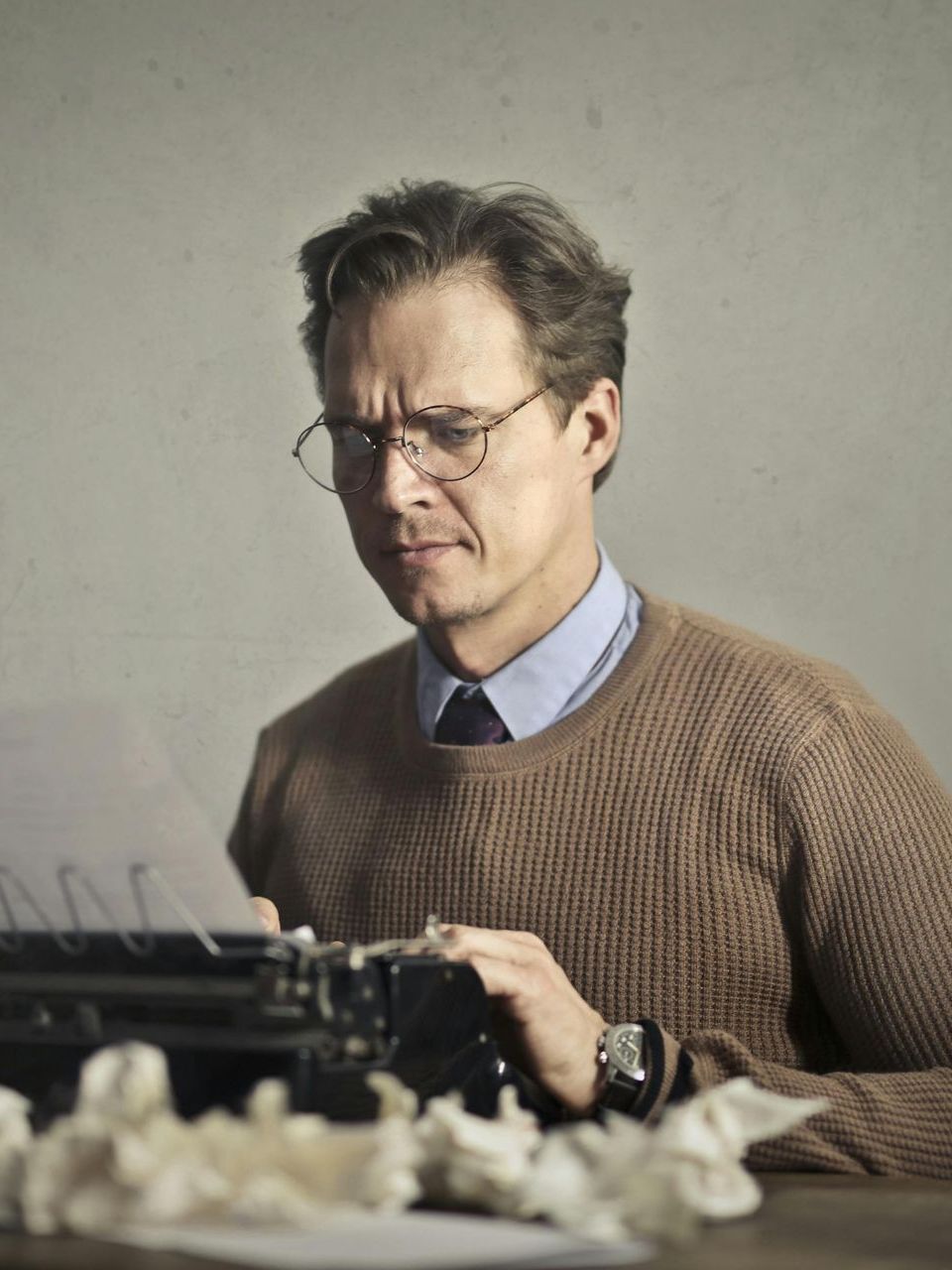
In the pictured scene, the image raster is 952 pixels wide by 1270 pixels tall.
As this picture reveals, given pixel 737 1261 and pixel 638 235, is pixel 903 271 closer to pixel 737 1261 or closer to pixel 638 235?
pixel 638 235

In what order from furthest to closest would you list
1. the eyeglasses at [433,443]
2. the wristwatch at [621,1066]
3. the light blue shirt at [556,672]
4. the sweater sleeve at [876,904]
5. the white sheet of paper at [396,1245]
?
1. the light blue shirt at [556,672]
2. the eyeglasses at [433,443]
3. the sweater sleeve at [876,904]
4. the wristwatch at [621,1066]
5. the white sheet of paper at [396,1245]

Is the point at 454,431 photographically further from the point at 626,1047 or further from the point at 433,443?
the point at 626,1047

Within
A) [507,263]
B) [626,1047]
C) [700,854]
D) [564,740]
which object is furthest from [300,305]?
[626,1047]

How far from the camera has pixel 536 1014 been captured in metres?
1.10

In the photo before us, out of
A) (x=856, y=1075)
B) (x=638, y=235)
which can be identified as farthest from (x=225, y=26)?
(x=856, y=1075)

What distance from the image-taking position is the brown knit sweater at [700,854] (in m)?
1.45

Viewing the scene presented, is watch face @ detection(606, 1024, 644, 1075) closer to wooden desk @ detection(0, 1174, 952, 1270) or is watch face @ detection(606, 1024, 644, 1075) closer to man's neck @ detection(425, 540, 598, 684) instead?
wooden desk @ detection(0, 1174, 952, 1270)

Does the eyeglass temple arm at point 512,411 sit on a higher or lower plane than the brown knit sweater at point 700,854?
higher

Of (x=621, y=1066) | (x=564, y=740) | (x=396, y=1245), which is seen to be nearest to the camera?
(x=396, y=1245)

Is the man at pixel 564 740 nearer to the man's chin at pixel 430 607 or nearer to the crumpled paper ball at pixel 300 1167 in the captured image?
the man's chin at pixel 430 607

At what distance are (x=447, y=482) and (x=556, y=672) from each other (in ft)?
0.83

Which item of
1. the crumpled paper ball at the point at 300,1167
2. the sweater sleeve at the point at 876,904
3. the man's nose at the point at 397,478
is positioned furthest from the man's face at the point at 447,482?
the crumpled paper ball at the point at 300,1167

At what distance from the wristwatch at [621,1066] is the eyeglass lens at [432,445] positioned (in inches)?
24.9

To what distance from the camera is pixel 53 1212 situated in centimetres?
70
